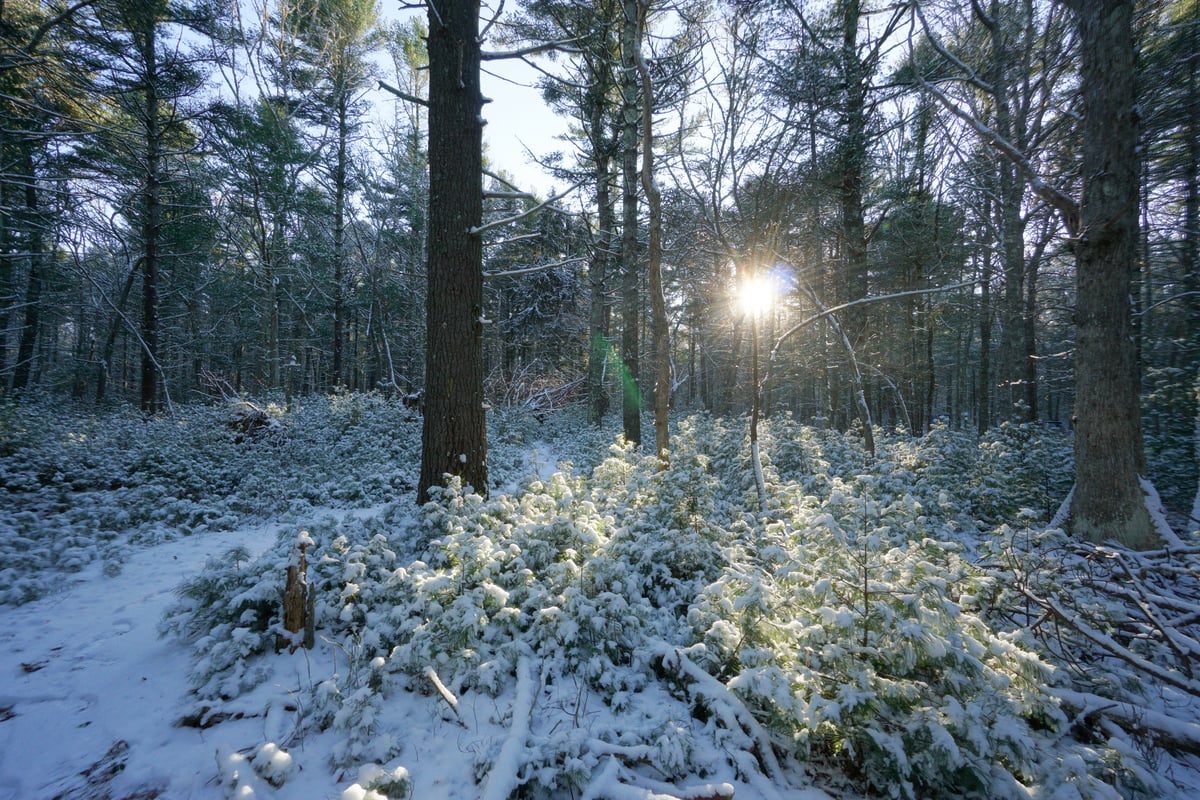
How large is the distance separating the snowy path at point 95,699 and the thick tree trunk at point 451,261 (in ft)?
7.77

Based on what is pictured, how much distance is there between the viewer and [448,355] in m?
4.82

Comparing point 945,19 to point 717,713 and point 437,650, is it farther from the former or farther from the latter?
point 437,650

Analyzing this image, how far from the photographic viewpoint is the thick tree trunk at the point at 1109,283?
430cm

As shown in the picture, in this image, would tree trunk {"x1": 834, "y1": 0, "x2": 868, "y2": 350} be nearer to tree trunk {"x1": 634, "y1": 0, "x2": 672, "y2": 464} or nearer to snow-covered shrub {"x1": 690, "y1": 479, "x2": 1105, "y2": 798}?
tree trunk {"x1": 634, "y1": 0, "x2": 672, "y2": 464}

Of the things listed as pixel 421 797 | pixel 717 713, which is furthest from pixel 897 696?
pixel 421 797

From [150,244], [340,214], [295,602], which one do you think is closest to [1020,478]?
[295,602]

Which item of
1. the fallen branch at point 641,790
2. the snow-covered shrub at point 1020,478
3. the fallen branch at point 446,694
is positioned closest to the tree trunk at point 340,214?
the fallen branch at point 446,694

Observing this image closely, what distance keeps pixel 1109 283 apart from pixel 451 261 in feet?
22.0

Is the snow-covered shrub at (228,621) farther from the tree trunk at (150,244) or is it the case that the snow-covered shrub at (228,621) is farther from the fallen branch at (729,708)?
the tree trunk at (150,244)

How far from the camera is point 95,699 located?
2.61 metres

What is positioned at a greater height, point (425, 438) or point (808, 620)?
point (425, 438)

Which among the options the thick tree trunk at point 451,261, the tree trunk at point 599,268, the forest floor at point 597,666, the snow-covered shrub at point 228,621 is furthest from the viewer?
the tree trunk at point 599,268

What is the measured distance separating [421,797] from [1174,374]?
11.1 meters

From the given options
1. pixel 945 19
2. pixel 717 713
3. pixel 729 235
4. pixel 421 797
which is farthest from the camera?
pixel 729 235
